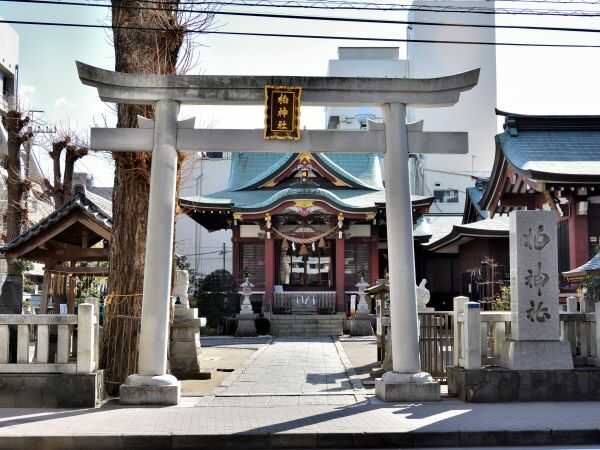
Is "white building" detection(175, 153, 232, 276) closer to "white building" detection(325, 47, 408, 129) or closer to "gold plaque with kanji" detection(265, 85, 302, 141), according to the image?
"white building" detection(325, 47, 408, 129)

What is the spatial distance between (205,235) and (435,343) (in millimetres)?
41089

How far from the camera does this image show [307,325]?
2920cm

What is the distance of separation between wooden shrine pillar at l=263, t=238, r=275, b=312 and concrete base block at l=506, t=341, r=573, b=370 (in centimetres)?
1975

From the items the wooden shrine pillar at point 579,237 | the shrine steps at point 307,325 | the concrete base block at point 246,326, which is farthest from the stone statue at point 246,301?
the wooden shrine pillar at point 579,237

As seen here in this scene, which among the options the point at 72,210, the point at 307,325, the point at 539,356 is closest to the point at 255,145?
the point at 539,356

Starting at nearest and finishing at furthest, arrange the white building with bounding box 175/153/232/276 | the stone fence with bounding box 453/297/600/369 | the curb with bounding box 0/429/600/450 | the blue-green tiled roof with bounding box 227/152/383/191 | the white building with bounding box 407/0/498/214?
the curb with bounding box 0/429/600/450, the stone fence with bounding box 453/297/600/369, the blue-green tiled roof with bounding box 227/152/383/191, the white building with bounding box 175/153/232/276, the white building with bounding box 407/0/498/214

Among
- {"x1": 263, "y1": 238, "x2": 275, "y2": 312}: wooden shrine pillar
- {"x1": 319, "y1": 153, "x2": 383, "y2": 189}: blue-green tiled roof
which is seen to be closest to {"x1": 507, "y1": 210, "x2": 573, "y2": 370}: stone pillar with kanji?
{"x1": 263, "y1": 238, "x2": 275, "y2": 312}: wooden shrine pillar

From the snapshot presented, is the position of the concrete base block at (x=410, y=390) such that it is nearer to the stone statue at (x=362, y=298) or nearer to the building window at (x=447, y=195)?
the stone statue at (x=362, y=298)

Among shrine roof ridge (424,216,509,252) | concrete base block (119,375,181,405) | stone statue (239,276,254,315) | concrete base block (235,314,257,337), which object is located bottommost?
concrete base block (119,375,181,405)

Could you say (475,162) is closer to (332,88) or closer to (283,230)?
(283,230)

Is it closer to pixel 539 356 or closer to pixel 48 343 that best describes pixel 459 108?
pixel 539 356

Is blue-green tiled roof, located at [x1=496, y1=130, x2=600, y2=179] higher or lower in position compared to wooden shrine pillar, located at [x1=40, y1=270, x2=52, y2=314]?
higher

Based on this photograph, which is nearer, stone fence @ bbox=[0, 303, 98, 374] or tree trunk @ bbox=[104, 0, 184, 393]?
stone fence @ bbox=[0, 303, 98, 374]

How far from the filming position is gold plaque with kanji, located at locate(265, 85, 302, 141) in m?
11.7
